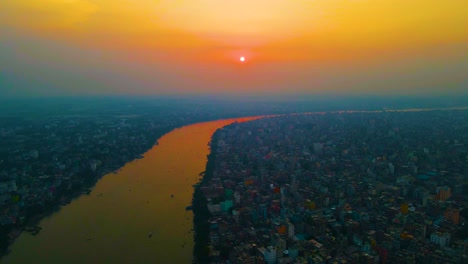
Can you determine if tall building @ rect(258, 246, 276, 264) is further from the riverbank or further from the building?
the building

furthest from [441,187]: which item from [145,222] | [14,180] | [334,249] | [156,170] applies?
[14,180]

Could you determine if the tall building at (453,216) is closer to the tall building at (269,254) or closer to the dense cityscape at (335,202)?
the dense cityscape at (335,202)

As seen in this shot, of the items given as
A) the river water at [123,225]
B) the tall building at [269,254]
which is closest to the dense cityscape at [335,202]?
the tall building at [269,254]

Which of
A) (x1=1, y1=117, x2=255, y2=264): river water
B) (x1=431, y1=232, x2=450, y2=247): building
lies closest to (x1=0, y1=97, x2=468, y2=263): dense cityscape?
(x1=431, y1=232, x2=450, y2=247): building

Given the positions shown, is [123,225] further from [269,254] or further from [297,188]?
[297,188]

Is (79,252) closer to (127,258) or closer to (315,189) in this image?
(127,258)

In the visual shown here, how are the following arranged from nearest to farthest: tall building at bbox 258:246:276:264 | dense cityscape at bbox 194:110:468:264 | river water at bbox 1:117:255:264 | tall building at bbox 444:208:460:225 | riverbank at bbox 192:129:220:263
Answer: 1. tall building at bbox 258:246:276:264
2. dense cityscape at bbox 194:110:468:264
3. riverbank at bbox 192:129:220:263
4. river water at bbox 1:117:255:264
5. tall building at bbox 444:208:460:225

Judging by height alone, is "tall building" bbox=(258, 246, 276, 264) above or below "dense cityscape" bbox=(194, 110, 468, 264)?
below
